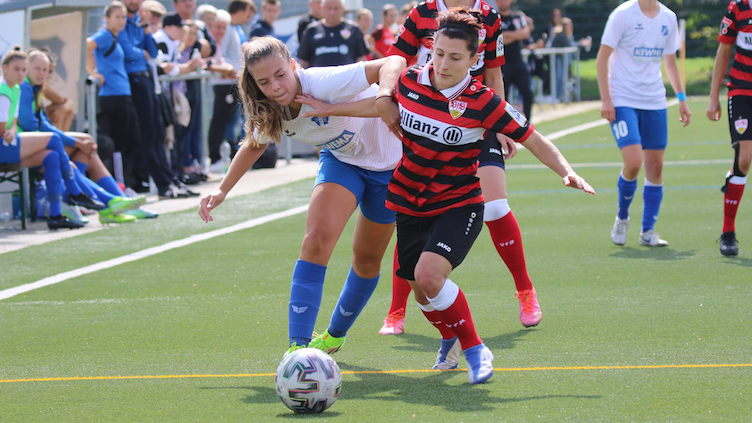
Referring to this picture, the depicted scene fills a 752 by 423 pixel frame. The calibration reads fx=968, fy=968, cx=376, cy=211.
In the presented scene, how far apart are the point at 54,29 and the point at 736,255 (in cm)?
848

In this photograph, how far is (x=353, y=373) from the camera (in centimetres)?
482

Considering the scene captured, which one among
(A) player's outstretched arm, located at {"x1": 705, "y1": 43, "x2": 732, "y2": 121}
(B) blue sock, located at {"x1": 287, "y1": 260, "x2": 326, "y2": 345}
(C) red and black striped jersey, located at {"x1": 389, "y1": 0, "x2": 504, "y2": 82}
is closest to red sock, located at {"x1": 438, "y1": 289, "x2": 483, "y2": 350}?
(B) blue sock, located at {"x1": 287, "y1": 260, "x2": 326, "y2": 345}

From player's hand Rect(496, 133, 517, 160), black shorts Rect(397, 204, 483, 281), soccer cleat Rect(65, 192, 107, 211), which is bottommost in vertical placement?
soccer cleat Rect(65, 192, 107, 211)

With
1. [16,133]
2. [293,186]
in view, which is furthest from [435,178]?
[293,186]

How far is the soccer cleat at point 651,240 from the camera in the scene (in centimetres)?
818

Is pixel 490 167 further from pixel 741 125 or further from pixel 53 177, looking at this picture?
pixel 53 177

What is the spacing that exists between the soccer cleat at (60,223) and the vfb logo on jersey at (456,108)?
6585 mm

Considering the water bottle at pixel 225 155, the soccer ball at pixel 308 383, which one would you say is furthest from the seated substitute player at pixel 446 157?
the water bottle at pixel 225 155

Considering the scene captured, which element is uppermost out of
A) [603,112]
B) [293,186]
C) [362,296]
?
[603,112]

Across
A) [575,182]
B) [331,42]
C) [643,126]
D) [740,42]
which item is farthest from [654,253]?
[331,42]

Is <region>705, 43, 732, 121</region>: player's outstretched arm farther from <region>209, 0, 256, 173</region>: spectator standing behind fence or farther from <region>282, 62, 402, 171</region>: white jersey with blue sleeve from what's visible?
<region>209, 0, 256, 173</region>: spectator standing behind fence

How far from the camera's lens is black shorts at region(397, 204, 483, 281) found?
4.48m

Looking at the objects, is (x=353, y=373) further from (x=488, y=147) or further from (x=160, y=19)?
(x=160, y=19)

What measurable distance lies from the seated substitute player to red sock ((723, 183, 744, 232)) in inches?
151
